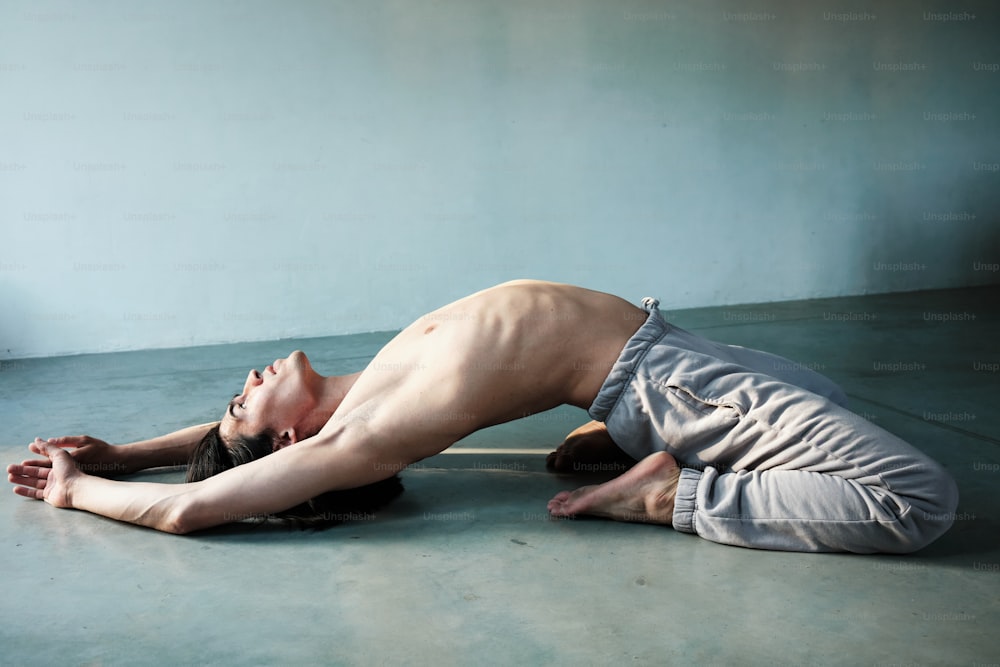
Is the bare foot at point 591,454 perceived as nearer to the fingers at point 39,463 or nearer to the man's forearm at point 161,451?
the man's forearm at point 161,451

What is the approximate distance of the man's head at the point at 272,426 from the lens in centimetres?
241

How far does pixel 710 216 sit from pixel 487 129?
1.64 m

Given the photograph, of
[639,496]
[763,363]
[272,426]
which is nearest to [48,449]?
[272,426]

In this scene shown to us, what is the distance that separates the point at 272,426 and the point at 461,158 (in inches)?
127

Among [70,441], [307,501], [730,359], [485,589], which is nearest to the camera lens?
[485,589]

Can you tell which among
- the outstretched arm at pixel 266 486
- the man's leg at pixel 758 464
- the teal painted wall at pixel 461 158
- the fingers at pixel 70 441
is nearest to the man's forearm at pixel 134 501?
the outstretched arm at pixel 266 486

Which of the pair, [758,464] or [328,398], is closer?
[758,464]

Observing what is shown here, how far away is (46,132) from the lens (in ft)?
15.3

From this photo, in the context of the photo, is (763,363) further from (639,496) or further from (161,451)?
(161,451)

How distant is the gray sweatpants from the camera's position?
2010 millimetres

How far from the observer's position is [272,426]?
8.00ft

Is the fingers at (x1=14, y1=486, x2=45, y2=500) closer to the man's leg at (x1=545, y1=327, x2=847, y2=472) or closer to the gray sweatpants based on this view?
the man's leg at (x1=545, y1=327, x2=847, y2=472)

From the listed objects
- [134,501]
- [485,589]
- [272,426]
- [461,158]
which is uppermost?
[461,158]

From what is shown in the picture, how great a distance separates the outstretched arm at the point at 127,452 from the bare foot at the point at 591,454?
1.05 m
